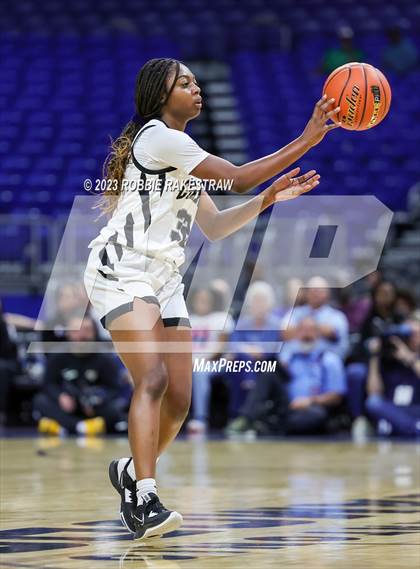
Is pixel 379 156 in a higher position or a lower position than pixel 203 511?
higher

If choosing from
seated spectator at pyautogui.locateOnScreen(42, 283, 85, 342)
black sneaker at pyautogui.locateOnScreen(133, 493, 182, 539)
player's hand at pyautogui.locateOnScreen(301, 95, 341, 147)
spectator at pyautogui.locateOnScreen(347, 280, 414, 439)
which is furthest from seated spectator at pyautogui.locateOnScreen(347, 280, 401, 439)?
black sneaker at pyautogui.locateOnScreen(133, 493, 182, 539)

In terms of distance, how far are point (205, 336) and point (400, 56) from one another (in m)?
8.08

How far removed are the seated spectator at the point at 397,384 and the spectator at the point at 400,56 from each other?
7.53 metres

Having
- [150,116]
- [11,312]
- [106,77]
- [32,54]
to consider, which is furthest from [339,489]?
[32,54]

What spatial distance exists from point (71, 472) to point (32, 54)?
44.6 feet

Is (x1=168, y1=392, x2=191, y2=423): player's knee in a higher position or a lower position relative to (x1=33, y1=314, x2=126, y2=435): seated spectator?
lower

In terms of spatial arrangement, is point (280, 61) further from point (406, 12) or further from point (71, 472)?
point (71, 472)

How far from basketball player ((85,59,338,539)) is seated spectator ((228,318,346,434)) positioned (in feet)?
21.0

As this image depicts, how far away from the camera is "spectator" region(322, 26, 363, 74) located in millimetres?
18261

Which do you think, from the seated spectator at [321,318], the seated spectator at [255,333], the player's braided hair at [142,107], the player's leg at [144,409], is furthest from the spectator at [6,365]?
the player's leg at [144,409]

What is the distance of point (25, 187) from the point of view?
16.2 m

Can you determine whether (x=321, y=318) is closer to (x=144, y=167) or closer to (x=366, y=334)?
(x=366, y=334)

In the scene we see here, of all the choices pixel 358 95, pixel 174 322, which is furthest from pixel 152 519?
pixel 358 95

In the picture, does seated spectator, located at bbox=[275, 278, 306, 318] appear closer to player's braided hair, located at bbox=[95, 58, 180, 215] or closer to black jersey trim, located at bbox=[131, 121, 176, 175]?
player's braided hair, located at bbox=[95, 58, 180, 215]
